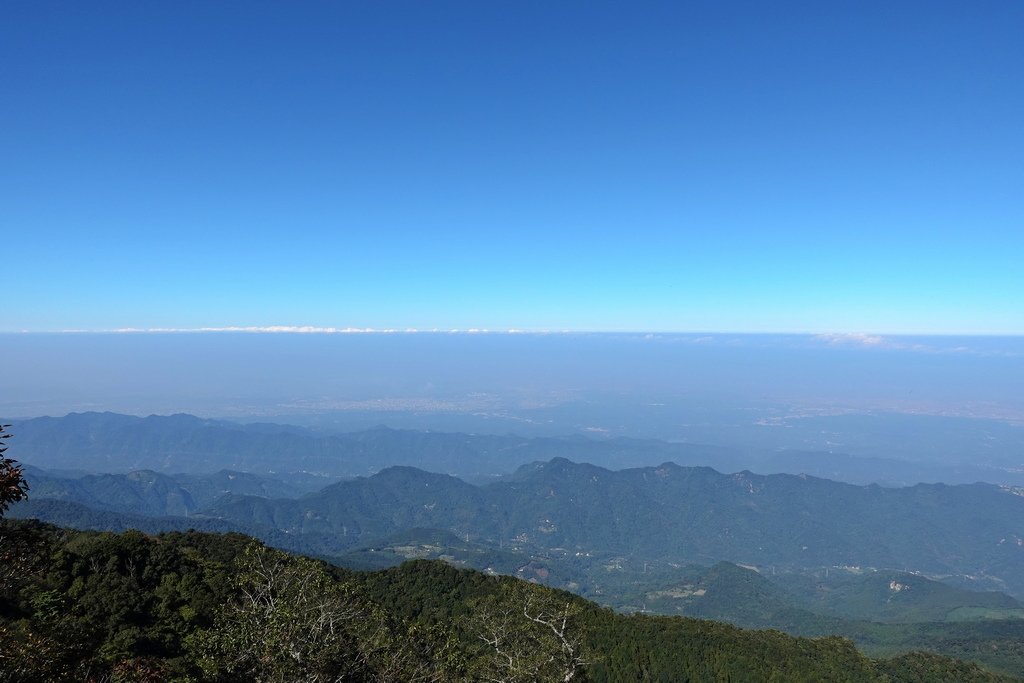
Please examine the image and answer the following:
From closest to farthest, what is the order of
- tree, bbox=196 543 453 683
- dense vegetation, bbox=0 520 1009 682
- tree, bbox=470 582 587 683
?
dense vegetation, bbox=0 520 1009 682 → tree, bbox=196 543 453 683 → tree, bbox=470 582 587 683

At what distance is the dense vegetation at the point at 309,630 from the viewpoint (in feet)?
40.6

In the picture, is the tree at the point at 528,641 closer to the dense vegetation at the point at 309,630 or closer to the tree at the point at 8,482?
the dense vegetation at the point at 309,630

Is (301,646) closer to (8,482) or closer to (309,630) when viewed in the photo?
(309,630)

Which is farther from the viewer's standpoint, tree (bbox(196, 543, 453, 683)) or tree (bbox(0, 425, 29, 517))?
tree (bbox(196, 543, 453, 683))

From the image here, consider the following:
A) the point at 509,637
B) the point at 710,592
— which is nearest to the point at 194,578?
the point at 509,637

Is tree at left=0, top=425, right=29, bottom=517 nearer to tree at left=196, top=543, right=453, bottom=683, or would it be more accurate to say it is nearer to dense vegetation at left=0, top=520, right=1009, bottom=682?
dense vegetation at left=0, top=520, right=1009, bottom=682

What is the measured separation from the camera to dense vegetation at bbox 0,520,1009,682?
40.6 feet

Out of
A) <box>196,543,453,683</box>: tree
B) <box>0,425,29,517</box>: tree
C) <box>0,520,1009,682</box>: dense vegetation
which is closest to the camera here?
<box>0,425,29,517</box>: tree

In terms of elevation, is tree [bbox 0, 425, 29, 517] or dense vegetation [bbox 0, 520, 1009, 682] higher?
tree [bbox 0, 425, 29, 517]

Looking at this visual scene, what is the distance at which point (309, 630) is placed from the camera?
14.1m

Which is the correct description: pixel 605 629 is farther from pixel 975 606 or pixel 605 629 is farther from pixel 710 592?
pixel 975 606

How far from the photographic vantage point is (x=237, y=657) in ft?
42.1

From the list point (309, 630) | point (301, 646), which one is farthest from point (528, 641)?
point (301, 646)

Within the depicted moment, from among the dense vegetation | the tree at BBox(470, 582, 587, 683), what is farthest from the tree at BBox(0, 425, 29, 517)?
the tree at BBox(470, 582, 587, 683)
